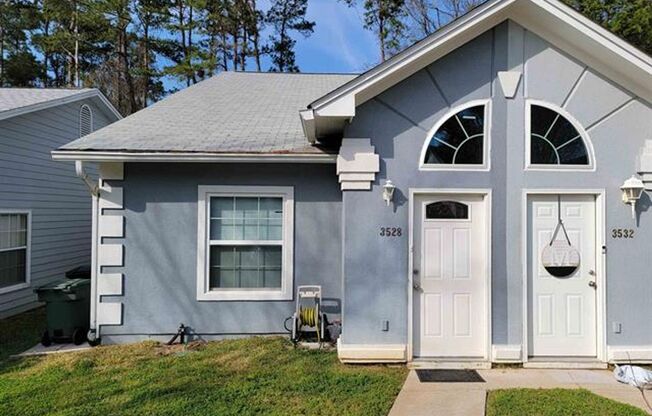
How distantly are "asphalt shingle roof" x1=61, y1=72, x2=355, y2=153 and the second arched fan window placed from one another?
67.5 inches

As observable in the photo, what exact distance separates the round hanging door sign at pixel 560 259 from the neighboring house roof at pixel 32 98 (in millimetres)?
9685

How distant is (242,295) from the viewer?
641cm

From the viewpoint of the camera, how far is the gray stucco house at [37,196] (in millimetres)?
8422

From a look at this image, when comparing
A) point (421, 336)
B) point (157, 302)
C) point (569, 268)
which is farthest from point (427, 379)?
point (157, 302)

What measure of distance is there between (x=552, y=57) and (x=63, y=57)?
2346cm

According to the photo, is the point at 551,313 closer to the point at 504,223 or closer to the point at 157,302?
the point at 504,223

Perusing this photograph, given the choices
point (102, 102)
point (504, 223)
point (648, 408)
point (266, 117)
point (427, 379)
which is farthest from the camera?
point (102, 102)

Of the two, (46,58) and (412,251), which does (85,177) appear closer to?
(412,251)

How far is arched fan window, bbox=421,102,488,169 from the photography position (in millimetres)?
5504

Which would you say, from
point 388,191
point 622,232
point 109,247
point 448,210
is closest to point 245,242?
point 109,247

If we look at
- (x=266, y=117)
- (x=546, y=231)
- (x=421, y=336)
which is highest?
(x=266, y=117)

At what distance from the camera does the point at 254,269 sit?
652cm

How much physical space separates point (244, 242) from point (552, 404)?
175 inches

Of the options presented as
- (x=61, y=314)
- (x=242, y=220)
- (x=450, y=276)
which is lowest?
(x=61, y=314)
